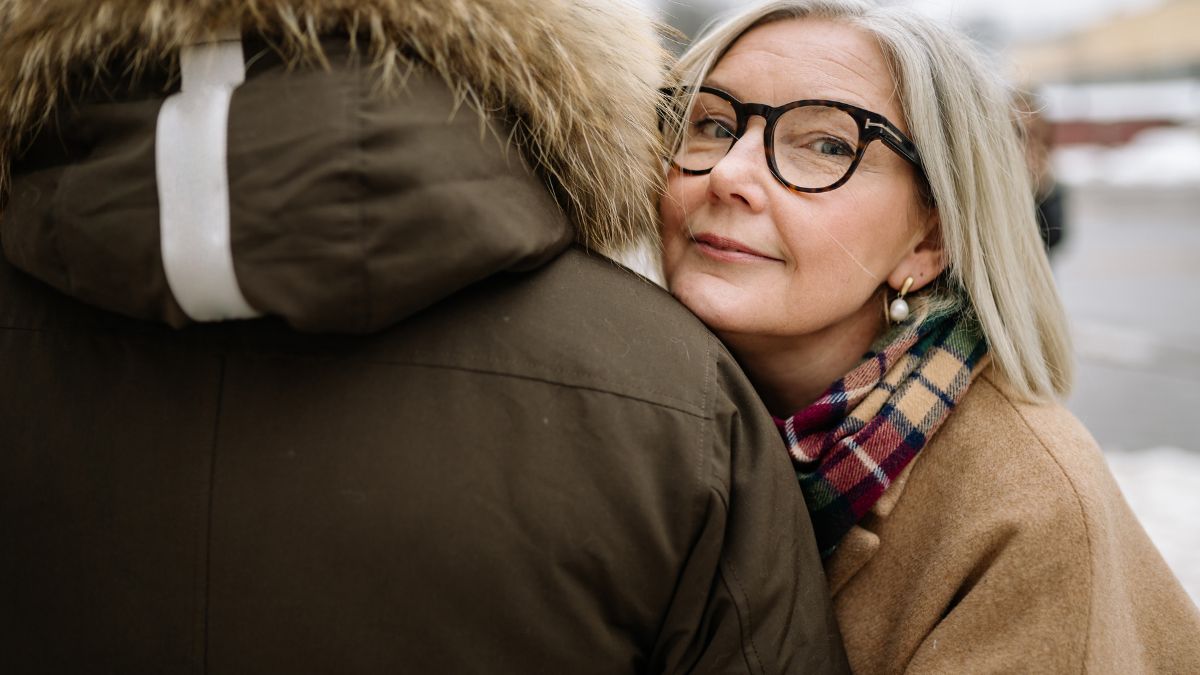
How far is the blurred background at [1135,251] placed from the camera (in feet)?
Result: 13.1

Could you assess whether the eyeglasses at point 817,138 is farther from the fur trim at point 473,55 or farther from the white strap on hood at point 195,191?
the white strap on hood at point 195,191

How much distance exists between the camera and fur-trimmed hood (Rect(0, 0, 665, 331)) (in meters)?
1.08

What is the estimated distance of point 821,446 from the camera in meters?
1.71

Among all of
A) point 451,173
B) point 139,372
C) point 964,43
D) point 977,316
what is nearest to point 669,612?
point 451,173

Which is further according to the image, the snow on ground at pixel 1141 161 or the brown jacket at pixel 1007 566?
the snow on ground at pixel 1141 161

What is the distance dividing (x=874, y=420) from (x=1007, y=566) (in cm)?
34

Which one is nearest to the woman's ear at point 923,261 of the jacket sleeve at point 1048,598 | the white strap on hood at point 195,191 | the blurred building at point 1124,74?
the jacket sleeve at point 1048,598

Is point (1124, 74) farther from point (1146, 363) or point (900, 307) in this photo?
point (900, 307)

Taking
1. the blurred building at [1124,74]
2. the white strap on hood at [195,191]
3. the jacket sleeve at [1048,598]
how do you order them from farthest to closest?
the blurred building at [1124,74] < the jacket sleeve at [1048,598] < the white strap on hood at [195,191]

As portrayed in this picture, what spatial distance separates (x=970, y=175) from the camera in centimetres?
185

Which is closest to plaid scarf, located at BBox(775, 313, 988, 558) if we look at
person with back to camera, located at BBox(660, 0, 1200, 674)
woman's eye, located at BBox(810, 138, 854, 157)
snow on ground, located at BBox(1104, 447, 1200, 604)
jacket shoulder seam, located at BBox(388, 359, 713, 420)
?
person with back to camera, located at BBox(660, 0, 1200, 674)

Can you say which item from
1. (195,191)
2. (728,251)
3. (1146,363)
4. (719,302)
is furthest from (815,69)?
(1146,363)

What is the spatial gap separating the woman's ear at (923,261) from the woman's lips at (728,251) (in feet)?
1.05

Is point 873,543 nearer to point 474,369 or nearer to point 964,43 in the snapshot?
point 474,369
